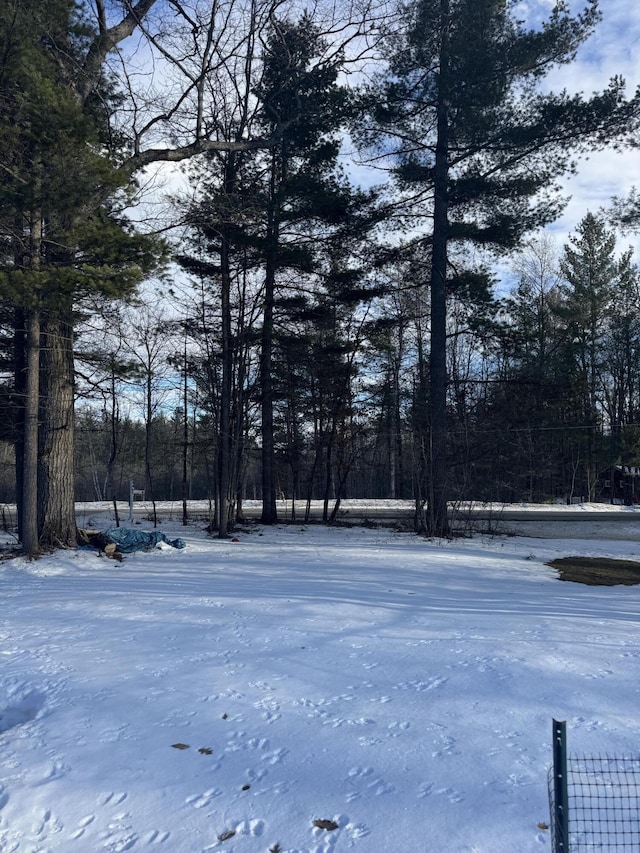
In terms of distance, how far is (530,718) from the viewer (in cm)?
389

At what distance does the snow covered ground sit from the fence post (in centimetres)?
38

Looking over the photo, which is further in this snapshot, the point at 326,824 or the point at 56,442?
the point at 56,442

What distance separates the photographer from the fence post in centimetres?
229

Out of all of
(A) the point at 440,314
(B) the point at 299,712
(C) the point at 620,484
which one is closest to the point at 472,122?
(A) the point at 440,314

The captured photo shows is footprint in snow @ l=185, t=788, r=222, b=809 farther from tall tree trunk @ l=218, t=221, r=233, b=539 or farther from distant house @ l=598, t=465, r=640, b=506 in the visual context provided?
distant house @ l=598, t=465, r=640, b=506

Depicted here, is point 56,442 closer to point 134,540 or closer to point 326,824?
point 134,540

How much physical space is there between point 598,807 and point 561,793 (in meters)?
0.93

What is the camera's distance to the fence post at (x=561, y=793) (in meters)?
2.29

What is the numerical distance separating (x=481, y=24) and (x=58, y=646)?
1519 cm

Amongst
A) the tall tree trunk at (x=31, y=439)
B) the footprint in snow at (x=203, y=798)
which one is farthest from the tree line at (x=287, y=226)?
the footprint in snow at (x=203, y=798)

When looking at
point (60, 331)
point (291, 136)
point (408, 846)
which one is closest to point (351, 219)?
point (291, 136)

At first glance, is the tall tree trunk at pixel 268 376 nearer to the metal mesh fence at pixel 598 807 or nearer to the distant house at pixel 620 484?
the metal mesh fence at pixel 598 807

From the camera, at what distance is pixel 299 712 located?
401 centimetres

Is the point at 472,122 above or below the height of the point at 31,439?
above
